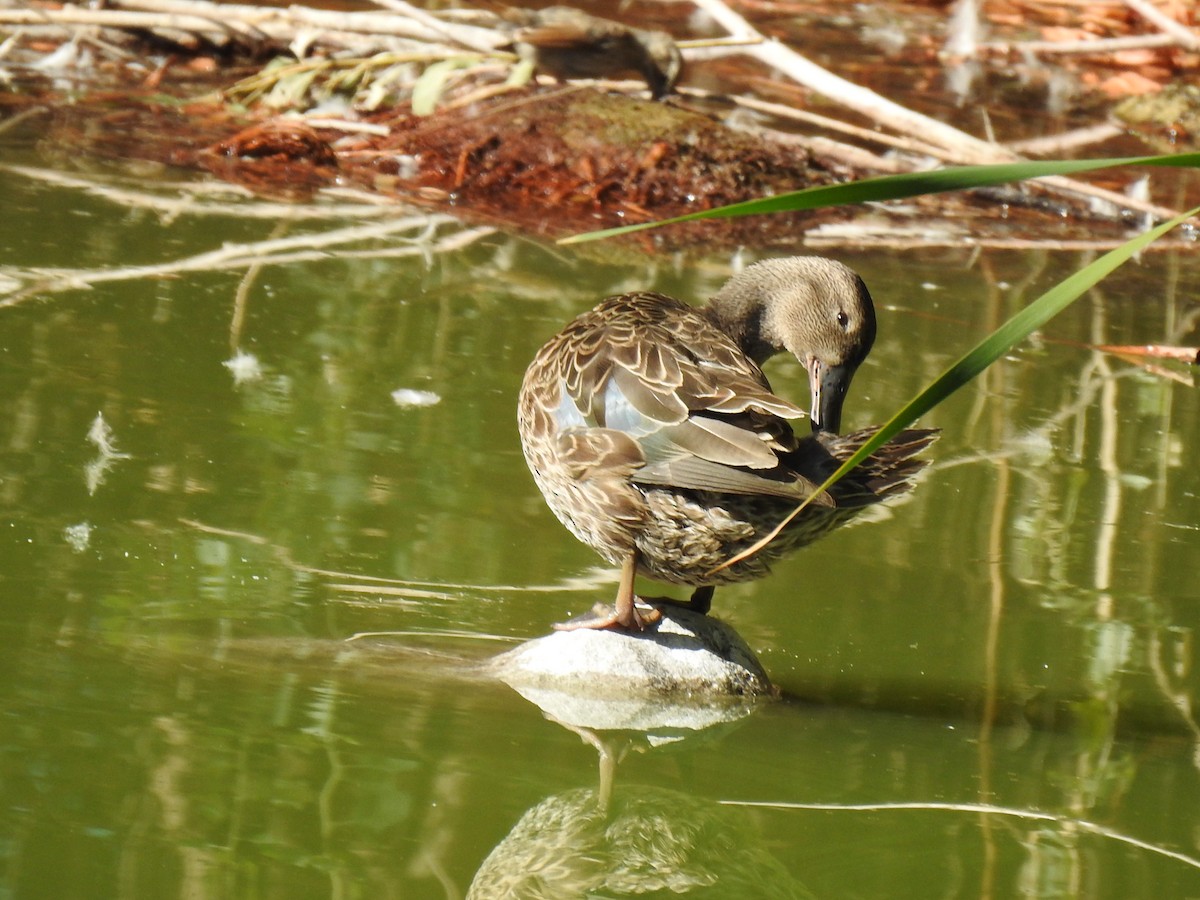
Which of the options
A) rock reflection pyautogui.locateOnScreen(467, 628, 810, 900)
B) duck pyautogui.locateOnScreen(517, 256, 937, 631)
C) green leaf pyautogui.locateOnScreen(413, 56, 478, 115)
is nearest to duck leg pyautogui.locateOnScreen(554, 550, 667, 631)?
duck pyautogui.locateOnScreen(517, 256, 937, 631)

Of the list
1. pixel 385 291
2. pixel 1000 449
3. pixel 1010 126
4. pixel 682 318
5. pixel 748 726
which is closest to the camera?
pixel 748 726

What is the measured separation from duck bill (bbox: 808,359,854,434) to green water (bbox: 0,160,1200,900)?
16.0 inches

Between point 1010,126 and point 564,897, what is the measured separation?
8044mm

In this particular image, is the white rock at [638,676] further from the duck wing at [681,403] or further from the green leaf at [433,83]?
the green leaf at [433,83]

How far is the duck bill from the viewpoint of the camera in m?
3.90

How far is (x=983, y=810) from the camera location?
2.91 m

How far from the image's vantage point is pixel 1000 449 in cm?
495

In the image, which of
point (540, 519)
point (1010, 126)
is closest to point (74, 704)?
point (540, 519)

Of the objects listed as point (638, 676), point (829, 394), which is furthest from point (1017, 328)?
point (829, 394)

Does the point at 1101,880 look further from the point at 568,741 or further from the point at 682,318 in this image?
the point at 682,318

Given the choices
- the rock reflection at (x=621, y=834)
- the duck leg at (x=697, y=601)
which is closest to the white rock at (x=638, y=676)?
the rock reflection at (x=621, y=834)

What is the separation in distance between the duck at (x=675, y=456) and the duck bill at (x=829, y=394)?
0.01m

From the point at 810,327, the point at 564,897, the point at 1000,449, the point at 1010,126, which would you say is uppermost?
the point at 1010,126

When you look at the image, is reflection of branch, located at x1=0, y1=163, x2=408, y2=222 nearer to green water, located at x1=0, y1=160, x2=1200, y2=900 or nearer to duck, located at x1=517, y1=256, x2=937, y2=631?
Answer: green water, located at x1=0, y1=160, x2=1200, y2=900
